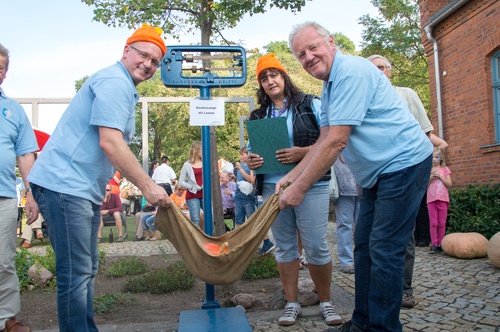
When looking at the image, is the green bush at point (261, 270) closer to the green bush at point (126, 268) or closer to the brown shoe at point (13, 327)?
the green bush at point (126, 268)

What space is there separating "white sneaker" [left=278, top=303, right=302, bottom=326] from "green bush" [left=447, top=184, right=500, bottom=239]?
4.97m

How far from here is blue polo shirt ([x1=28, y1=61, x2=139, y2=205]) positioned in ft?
8.23

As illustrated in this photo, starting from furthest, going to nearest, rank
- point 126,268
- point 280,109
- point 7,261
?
point 126,268
point 280,109
point 7,261

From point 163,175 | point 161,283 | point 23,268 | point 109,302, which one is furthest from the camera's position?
point 163,175

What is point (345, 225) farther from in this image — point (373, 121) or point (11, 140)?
point (11, 140)

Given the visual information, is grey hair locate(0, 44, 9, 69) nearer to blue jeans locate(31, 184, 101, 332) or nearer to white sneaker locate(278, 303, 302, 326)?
blue jeans locate(31, 184, 101, 332)

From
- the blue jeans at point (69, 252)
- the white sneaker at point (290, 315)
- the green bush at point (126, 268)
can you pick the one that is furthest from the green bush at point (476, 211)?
the blue jeans at point (69, 252)

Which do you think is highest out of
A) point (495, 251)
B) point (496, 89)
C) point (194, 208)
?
point (496, 89)

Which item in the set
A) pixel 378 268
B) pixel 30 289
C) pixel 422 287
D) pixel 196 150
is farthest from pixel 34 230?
pixel 378 268

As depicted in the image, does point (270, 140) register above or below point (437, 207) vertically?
above

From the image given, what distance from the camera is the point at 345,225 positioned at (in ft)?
18.9

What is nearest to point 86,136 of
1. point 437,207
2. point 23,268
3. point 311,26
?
point 311,26

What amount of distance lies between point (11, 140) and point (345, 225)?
3.90 meters

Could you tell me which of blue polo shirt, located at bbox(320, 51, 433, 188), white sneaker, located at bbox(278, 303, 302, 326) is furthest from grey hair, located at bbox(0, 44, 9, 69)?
white sneaker, located at bbox(278, 303, 302, 326)
